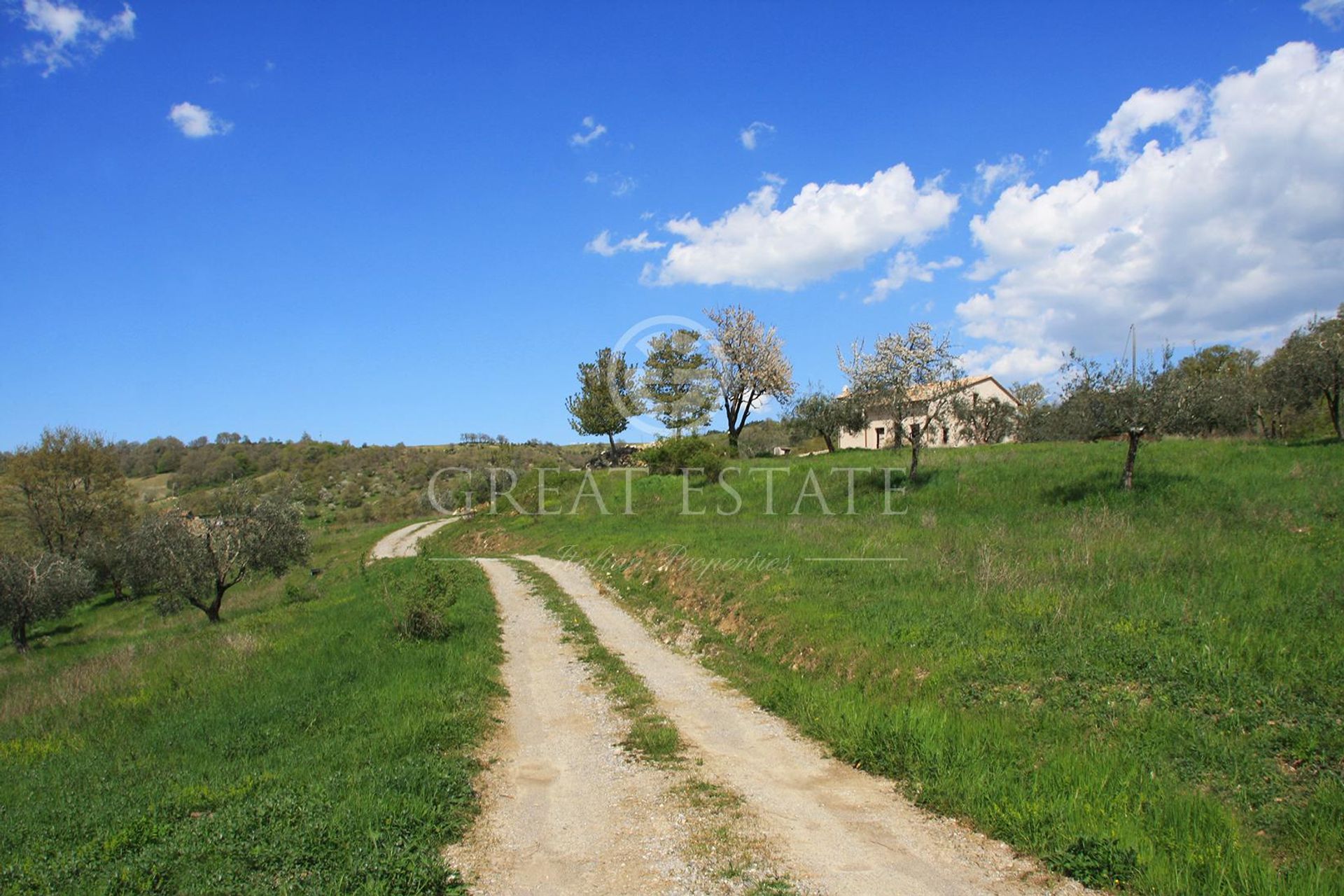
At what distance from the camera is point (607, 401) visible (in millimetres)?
54781

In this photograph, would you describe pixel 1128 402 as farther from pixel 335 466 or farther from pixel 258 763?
pixel 335 466

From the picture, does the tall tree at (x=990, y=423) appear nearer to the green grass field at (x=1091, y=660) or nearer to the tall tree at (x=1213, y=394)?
the tall tree at (x=1213, y=394)

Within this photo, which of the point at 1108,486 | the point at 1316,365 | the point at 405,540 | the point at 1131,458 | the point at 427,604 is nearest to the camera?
the point at 427,604

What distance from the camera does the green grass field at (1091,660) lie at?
5418mm

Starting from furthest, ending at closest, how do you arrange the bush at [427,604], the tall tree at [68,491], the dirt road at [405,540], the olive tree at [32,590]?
1. the tall tree at [68,491]
2. the dirt road at [405,540]
3. the olive tree at [32,590]
4. the bush at [427,604]

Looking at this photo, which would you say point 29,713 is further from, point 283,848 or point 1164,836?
point 1164,836

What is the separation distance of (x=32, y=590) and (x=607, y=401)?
35.2 metres

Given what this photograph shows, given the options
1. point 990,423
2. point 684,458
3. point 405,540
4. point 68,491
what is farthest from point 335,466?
point 990,423

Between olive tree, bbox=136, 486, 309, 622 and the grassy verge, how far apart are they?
1010 centimetres

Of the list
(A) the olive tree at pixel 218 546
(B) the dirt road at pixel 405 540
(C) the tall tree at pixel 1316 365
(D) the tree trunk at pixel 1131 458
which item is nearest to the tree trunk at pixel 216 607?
(A) the olive tree at pixel 218 546

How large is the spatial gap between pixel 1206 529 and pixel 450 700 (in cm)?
1601

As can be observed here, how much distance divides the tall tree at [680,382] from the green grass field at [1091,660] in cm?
3111

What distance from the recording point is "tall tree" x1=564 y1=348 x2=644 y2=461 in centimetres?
5488

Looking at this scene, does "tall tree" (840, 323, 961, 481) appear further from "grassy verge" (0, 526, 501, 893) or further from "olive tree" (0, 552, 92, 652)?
"olive tree" (0, 552, 92, 652)
